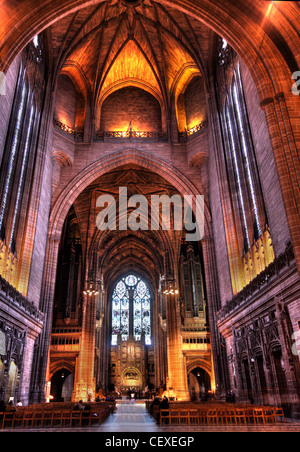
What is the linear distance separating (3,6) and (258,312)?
1322 cm

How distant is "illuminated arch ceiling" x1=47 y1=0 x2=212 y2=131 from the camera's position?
794 inches

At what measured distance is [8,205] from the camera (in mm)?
14266

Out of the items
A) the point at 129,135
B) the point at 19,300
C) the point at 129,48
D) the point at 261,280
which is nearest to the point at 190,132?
the point at 129,135

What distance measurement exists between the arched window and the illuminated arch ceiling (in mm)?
24806

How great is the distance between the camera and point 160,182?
26.4 m

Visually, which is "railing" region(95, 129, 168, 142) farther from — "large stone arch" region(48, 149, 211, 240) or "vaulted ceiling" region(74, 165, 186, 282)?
"vaulted ceiling" region(74, 165, 186, 282)

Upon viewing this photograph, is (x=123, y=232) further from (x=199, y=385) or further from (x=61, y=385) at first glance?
(x=199, y=385)

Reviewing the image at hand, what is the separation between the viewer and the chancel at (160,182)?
10.8 metres

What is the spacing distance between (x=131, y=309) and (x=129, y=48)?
29.3 m

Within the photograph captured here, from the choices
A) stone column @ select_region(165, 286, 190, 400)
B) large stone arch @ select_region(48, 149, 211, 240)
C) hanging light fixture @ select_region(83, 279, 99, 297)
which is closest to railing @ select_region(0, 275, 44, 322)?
large stone arch @ select_region(48, 149, 211, 240)
